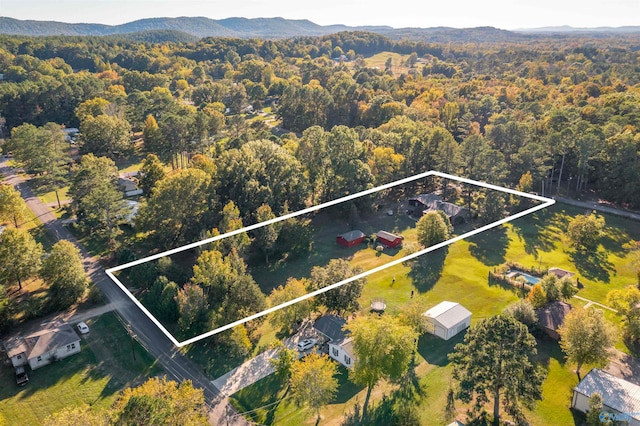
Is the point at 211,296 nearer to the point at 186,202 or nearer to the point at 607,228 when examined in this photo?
the point at 186,202

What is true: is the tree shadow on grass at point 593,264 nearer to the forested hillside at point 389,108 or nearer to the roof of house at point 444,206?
the forested hillside at point 389,108

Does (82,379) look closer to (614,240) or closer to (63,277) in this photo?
(63,277)

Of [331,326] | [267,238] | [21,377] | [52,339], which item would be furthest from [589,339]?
[21,377]

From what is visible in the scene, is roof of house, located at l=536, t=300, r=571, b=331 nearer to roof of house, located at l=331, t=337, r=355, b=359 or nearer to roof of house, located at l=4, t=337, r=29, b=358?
roof of house, located at l=331, t=337, r=355, b=359

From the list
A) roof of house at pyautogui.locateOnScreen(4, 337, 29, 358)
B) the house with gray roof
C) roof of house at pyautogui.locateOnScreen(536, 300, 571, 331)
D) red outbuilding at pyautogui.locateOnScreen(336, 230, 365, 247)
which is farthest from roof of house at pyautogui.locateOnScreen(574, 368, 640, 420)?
roof of house at pyautogui.locateOnScreen(4, 337, 29, 358)

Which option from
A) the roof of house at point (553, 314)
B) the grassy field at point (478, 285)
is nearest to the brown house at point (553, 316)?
the roof of house at point (553, 314)
